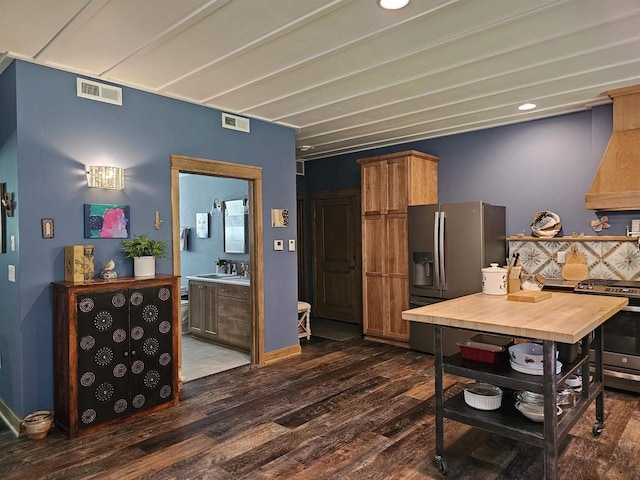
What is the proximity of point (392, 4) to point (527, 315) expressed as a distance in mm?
1841

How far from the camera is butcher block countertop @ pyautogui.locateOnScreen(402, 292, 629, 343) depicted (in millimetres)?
2006

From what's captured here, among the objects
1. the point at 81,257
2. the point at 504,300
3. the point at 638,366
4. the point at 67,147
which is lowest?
the point at 638,366

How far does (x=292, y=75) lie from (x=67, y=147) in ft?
5.90

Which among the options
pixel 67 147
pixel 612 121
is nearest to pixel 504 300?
pixel 612 121

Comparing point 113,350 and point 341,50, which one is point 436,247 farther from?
point 113,350

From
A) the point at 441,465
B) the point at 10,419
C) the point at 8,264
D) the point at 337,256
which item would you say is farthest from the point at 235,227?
the point at 441,465

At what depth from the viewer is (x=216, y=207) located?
252 inches

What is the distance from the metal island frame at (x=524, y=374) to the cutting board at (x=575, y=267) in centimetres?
174

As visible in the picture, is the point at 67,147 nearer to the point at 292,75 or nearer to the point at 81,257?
the point at 81,257

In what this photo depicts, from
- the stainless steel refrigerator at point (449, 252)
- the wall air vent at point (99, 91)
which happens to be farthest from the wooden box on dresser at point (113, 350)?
the stainless steel refrigerator at point (449, 252)

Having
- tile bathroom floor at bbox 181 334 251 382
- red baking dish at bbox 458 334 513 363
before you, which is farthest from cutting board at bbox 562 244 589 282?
tile bathroom floor at bbox 181 334 251 382

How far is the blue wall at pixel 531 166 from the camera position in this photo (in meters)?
4.43

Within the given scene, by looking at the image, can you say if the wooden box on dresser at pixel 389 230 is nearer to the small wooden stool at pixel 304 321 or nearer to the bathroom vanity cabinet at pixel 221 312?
the small wooden stool at pixel 304 321

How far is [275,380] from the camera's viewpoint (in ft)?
13.5
